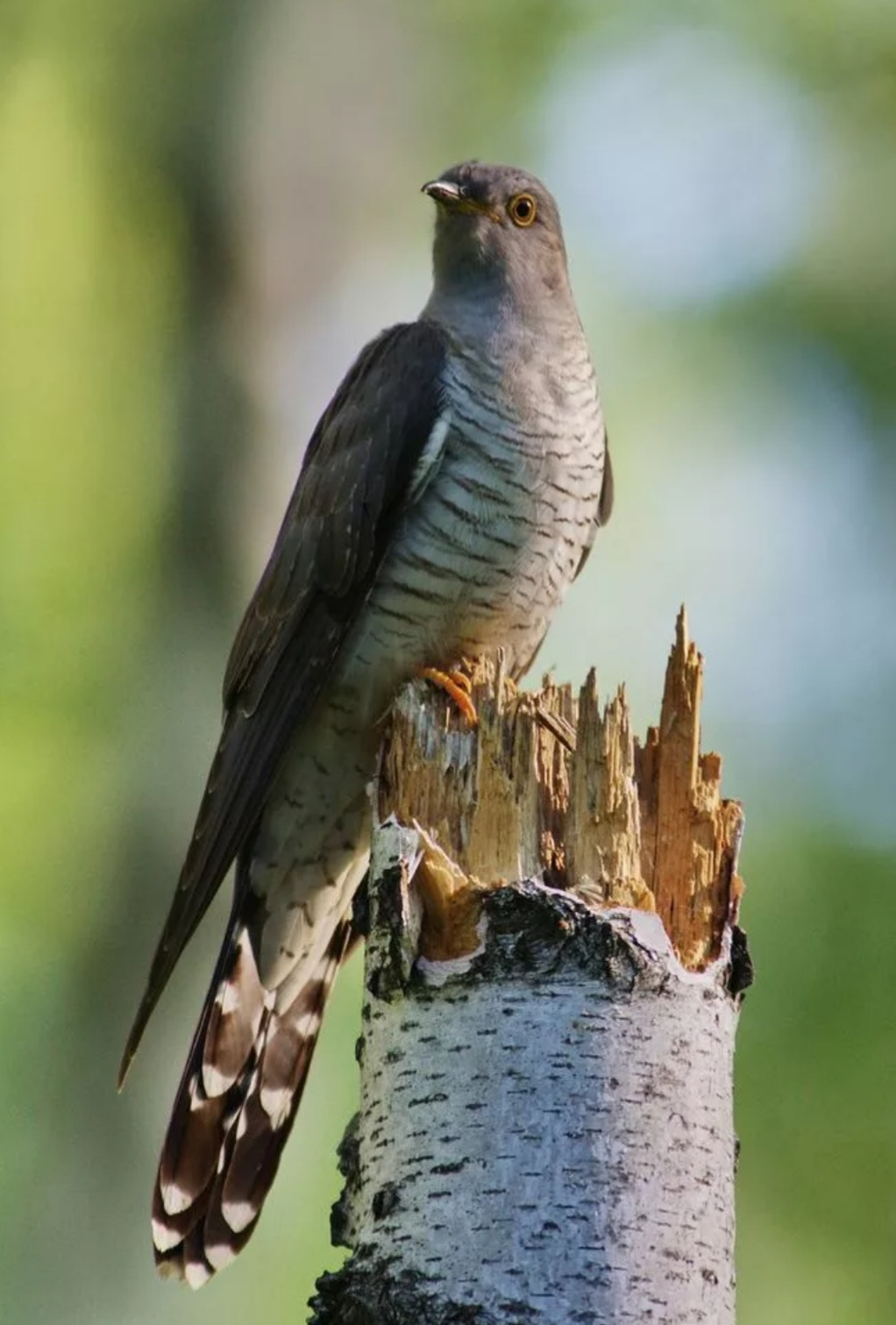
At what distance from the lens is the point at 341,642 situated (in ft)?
12.1

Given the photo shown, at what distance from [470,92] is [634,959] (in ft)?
21.2

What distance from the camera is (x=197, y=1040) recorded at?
3.64 metres

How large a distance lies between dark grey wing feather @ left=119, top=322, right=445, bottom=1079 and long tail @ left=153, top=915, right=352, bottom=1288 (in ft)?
1.04

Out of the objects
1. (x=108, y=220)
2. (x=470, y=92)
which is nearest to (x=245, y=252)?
(x=108, y=220)

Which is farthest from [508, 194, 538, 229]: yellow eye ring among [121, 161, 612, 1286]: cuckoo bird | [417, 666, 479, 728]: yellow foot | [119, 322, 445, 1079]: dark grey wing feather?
[417, 666, 479, 728]: yellow foot

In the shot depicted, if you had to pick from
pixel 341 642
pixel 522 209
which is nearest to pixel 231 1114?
pixel 341 642

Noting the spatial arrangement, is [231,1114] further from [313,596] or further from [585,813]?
[585,813]

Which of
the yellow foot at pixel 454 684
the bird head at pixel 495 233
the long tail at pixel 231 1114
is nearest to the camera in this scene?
the yellow foot at pixel 454 684

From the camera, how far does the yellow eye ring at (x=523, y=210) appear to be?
420 centimetres

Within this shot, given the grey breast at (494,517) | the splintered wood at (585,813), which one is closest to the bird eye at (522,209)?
the grey breast at (494,517)

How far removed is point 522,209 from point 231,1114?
6.90 ft

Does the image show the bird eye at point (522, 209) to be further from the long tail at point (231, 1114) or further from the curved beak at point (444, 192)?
the long tail at point (231, 1114)

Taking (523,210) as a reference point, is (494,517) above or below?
below

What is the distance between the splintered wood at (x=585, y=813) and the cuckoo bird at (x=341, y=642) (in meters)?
0.77
